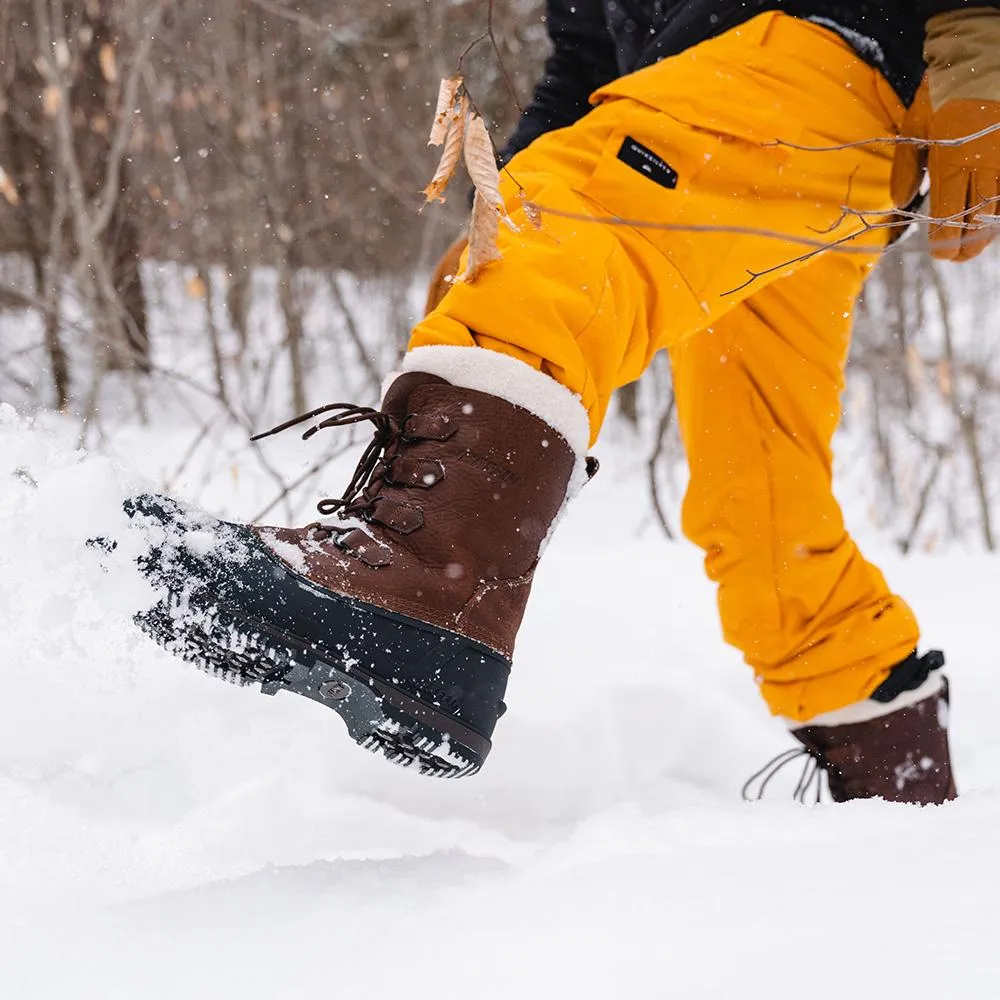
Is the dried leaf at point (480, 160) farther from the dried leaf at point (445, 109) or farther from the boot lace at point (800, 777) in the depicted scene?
the boot lace at point (800, 777)

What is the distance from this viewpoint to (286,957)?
2.28 feet

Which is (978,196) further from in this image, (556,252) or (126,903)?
(126,903)

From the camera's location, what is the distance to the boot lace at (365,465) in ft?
3.05

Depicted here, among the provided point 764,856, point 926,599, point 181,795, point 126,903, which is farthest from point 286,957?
point 926,599

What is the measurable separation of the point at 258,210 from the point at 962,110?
4.45 meters

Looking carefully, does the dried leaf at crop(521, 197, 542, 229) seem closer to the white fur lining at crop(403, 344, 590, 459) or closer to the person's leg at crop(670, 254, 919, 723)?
the white fur lining at crop(403, 344, 590, 459)

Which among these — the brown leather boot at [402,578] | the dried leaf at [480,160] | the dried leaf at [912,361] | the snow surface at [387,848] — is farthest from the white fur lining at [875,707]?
the dried leaf at [912,361]

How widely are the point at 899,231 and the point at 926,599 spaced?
4.10ft

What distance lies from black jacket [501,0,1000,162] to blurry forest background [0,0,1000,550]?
6.16 ft

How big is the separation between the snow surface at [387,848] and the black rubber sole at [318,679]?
1.9 inches

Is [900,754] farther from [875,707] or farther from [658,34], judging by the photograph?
[658,34]

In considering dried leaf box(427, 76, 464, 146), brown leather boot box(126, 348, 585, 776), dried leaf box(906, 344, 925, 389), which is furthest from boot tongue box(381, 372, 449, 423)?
dried leaf box(906, 344, 925, 389)

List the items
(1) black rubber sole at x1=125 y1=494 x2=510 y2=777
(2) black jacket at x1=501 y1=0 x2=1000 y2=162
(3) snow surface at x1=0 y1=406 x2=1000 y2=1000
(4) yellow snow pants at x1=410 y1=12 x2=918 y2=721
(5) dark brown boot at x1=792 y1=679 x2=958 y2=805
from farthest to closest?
1. (5) dark brown boot at x1=792 y1=679 x2=958 y2=805
2. (2) black jacket at x1=501 y1=0 x2=1000 y2=162
3. (4) yellow snow pants at x1=410 y1=12 x2=918 y2=721
4. (1) black rubber sole at x1=125 y1=494 x2=510 y2=777
5. (3) snow surface at x1=0 y1=406 x2=1000 y2=1000

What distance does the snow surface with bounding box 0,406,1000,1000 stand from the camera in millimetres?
638
